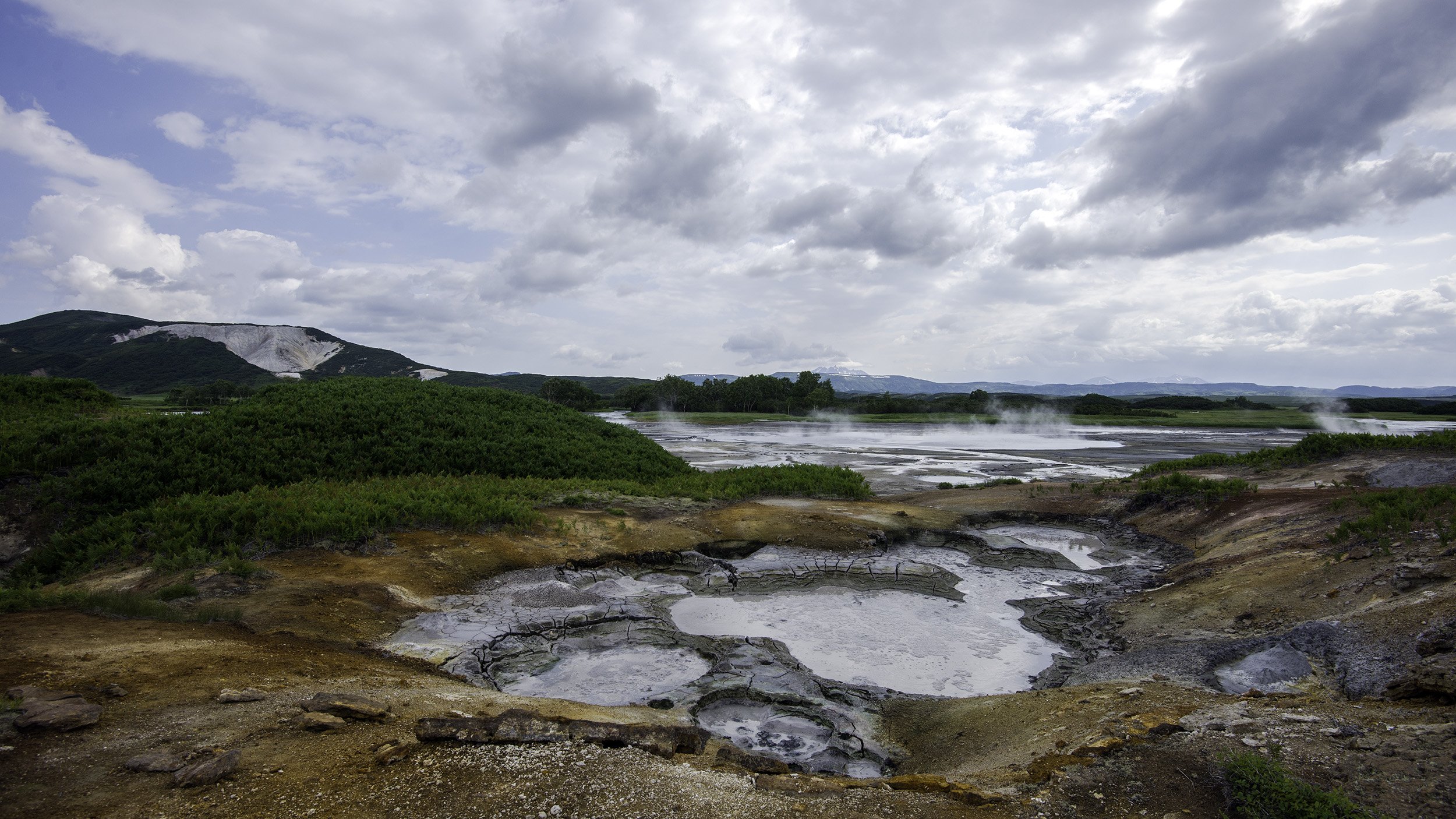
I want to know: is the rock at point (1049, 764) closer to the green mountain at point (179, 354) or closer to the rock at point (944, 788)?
the rock at point (944, 788)

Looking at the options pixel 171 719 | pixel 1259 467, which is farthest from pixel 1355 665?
pixel 1259 467

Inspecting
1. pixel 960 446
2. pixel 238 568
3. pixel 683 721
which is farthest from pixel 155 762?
pixel 960 446

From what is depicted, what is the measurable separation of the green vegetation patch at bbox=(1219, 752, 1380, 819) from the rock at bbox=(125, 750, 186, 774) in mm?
8132

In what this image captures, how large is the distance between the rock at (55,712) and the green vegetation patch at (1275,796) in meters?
9.44

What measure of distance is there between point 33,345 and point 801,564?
739ft

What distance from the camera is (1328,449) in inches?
893

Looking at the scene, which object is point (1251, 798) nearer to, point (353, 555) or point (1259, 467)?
point (353, 555)

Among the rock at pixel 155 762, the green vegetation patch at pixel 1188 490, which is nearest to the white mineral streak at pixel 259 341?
the green vegetation patch at pixel 1188 490

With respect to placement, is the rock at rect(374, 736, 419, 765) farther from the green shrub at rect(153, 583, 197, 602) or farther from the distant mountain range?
the distant mountain range

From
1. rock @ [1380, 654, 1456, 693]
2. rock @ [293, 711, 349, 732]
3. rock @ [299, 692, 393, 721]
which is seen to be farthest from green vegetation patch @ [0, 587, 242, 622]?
rock @ [1380, 654, 1456, 693]

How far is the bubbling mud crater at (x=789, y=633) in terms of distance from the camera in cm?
792

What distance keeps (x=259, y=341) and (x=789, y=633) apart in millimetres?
199285

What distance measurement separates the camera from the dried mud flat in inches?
188

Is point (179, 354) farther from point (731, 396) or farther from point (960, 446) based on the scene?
point (960, 446)
